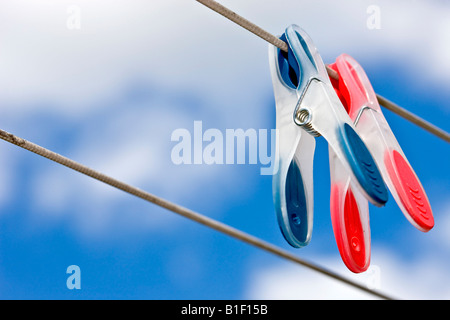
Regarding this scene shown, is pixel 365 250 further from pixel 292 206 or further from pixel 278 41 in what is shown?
pixel 278 41

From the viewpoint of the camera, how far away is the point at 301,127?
4.76 ft

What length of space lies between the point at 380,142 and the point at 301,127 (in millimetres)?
181

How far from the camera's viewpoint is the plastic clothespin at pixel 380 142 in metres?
1.38

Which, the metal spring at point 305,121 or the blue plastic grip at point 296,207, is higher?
the metal spring at point 305,121

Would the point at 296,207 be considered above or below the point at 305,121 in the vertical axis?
below

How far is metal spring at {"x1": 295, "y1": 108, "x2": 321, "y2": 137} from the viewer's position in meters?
1.44

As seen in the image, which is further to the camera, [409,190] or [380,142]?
[380,142]

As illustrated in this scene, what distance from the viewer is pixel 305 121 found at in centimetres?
145

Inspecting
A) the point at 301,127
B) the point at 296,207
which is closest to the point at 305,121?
the point at 301,127

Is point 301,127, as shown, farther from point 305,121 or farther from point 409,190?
point 409,190

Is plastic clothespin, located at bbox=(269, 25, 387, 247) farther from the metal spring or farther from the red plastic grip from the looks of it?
the red plastic grip

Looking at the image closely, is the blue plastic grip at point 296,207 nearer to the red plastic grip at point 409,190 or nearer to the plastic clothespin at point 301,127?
the plastic clothespin at point 301,127

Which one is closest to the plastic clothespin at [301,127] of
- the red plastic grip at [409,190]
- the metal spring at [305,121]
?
the metal spring at [305,121]

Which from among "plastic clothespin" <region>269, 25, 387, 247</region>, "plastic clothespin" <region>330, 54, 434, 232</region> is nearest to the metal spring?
"plastic clothespin" <region>269, 25, 387, 247</region>
